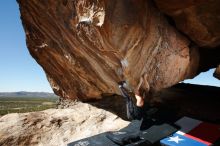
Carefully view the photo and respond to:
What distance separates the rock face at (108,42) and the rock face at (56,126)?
3.98ft

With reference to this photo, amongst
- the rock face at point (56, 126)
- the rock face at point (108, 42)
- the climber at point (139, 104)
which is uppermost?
the rock face at point (108, 42)

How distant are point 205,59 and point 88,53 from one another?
335cm

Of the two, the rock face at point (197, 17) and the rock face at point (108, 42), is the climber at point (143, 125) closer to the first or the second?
the rock face at point (108, 42)

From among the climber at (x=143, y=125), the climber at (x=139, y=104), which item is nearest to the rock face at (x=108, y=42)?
the climber at (x=139, y=104)

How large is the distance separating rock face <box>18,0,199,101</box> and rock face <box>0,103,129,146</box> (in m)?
1.21

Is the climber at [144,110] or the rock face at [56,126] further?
the rock face at [56,126]

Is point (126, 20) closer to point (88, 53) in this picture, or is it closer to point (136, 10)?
point (136, 10)

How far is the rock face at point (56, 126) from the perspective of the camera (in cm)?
734

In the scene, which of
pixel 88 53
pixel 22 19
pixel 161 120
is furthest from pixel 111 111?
pixel 22 19

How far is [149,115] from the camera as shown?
21.1 ft

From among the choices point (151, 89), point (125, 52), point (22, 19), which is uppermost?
point (22, 19)

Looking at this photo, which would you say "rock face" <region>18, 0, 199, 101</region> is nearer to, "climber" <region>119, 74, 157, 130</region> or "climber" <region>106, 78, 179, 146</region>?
"climber" <region>119, 74, 157, 130</region>

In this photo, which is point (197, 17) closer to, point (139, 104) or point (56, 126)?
point (139, 104)

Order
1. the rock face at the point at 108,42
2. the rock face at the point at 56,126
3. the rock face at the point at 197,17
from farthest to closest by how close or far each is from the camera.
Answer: the rock face at the point at 56,126 → the rock face at the point at 197,17 → the rock face at the point at 108,42
